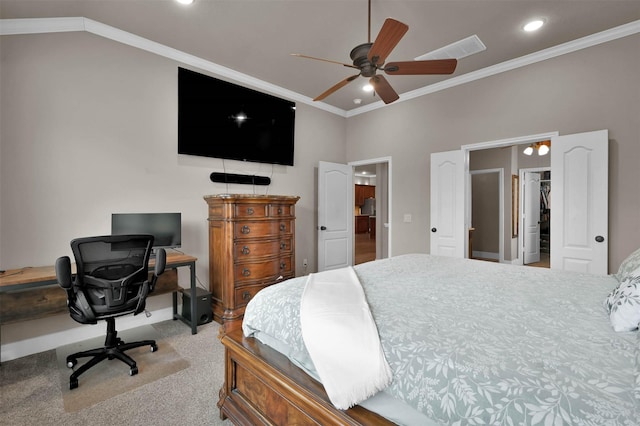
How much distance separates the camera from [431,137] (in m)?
4.23

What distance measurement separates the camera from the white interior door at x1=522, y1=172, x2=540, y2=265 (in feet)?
21.2

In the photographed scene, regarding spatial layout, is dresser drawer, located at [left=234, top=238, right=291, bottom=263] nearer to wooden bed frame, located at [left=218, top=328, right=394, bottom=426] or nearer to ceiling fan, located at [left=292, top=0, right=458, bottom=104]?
wooden bed frame, located at [left=218, top=328, right=394, bottom=426]

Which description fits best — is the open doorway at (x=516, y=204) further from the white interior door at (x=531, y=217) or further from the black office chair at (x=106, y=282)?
the black office chair at (x=106, y=282)

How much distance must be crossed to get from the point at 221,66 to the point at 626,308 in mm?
4134

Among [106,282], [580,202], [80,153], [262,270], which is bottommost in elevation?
[262,270]

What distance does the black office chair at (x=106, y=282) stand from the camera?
203cm

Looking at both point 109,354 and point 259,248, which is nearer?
point 109,354

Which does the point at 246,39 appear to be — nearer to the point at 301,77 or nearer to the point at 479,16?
the point at 301,77

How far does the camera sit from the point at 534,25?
9.13 feet

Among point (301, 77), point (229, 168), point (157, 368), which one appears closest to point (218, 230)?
point (229, 168)

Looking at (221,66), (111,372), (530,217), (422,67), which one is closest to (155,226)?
(111,372)

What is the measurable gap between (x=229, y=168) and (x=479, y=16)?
3153mm

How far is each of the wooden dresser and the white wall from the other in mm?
391

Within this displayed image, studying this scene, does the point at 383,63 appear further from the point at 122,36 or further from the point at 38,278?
the point at 38,278
